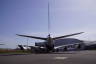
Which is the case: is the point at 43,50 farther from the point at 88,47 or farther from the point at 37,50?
the point at 88,47

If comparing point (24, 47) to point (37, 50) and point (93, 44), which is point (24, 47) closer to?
point (37, 50)

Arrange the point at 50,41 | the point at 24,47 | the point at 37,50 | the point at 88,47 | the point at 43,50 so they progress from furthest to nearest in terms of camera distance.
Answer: the point at 88,47 < the point at 24,47 < the point at 37,50 < the point at 43,50 < the point at 50,41

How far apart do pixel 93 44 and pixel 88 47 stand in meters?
5.63

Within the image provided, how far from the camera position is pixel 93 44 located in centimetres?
13525

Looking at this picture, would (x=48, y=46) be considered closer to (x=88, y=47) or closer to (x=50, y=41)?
(x=50, y=41)

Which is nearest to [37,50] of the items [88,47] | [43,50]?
[43,50]

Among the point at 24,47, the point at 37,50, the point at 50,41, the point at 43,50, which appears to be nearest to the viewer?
the point at 50,41

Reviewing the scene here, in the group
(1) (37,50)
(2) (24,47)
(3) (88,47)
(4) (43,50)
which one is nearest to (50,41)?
(4) (43,50)

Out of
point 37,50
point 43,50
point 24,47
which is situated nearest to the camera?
point 43,50

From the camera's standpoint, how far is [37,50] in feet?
184

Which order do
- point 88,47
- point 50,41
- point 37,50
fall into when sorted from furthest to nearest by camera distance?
point 88,47 < point 37,50 < point 50,41

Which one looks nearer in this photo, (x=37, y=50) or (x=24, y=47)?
(x=37, y=50)

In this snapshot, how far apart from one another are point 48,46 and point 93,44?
306 feet

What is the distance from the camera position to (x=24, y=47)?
76250mm
